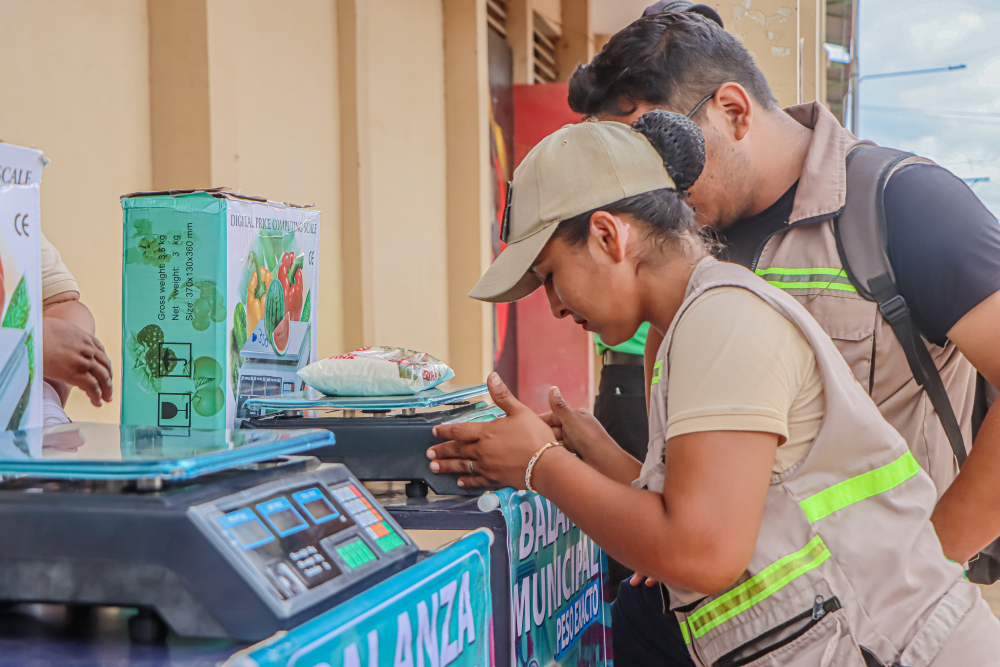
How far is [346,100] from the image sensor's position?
12.4 feet

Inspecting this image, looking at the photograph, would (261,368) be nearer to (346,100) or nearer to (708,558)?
(708,558)

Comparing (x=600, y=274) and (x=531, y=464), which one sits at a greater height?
(x=600, y=274)

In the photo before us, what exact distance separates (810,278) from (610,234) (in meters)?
0.46

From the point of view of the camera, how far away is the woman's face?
3.55 ft

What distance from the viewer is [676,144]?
1121 millimetres

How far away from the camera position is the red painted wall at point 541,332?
18.7ft

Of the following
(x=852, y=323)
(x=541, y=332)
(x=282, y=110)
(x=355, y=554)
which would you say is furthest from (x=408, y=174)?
(x=355, y=554)

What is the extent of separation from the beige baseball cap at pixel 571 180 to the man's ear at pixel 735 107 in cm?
33

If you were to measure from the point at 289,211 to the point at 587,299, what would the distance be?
1.83 feet

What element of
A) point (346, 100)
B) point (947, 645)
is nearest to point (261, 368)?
point (947, 645)

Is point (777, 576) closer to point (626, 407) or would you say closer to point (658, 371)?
point (658, 371)

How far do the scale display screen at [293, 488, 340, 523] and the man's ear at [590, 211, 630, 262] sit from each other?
1.54 ft

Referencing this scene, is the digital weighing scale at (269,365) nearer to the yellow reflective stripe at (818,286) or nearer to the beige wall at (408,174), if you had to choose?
the yellow reflective stripe at (818,286)

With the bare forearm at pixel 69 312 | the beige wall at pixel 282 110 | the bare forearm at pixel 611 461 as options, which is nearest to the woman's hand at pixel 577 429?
the bare forearm at pixel 611 461
